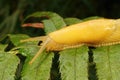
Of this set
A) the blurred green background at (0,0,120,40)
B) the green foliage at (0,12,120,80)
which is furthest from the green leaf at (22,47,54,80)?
the blurred green background at (0,0,120,40)

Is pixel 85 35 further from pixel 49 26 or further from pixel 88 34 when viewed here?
pixel 49 26

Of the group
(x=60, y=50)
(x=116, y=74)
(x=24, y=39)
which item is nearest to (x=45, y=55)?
(x=60, y=50)

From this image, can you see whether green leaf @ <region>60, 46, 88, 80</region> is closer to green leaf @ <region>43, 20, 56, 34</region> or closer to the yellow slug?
the yellow slug

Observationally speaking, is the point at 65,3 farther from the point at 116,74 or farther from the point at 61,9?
the point at 116,74

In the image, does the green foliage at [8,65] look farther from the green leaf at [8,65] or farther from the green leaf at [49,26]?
the green leaf at [49,26]

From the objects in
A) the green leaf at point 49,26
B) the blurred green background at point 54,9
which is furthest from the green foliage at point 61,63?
the blurred green background at point 54,9

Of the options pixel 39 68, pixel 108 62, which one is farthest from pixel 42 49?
pixel 108 62
